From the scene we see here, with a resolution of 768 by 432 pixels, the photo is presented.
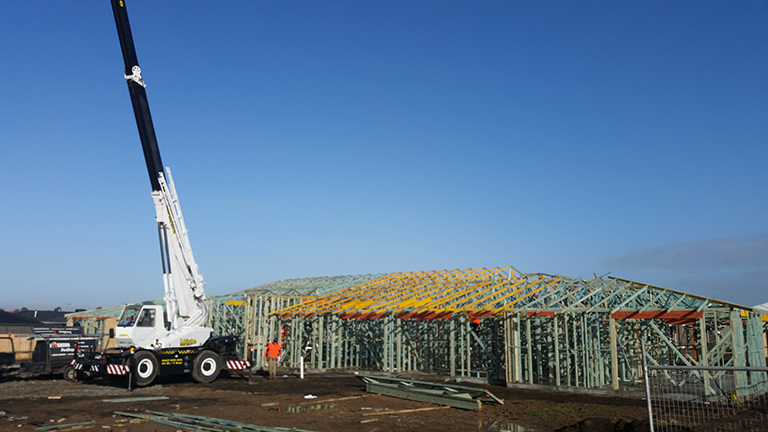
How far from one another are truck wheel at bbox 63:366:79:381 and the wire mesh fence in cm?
1947

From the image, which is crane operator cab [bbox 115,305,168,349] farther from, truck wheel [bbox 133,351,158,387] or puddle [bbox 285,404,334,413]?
puddle [bbox 285,404,334,413]

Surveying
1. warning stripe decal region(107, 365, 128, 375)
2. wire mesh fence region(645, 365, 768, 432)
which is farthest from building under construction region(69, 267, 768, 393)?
warning stripe decal region(107, 365, 128, 375)

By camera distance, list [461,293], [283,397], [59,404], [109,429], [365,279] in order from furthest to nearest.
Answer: [365,279] < [461,293] < [283,397] < [59,404] < [109,429]

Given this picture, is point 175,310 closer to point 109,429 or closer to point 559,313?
point 109,429

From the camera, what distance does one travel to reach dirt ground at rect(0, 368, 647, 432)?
12984 millimetres

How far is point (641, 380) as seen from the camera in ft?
73.3

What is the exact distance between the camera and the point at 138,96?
19.3 metres

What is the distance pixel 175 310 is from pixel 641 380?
18023mm

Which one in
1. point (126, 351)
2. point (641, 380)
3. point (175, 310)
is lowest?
point (641, 380)

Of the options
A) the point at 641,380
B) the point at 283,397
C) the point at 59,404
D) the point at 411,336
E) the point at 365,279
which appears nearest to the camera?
the point at 59,404

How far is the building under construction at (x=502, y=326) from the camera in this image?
1916 cm

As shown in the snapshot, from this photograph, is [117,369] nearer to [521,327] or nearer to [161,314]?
[161,314]

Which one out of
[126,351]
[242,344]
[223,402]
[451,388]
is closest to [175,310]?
[126,351]

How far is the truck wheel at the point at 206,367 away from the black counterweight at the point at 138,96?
21.4ft
